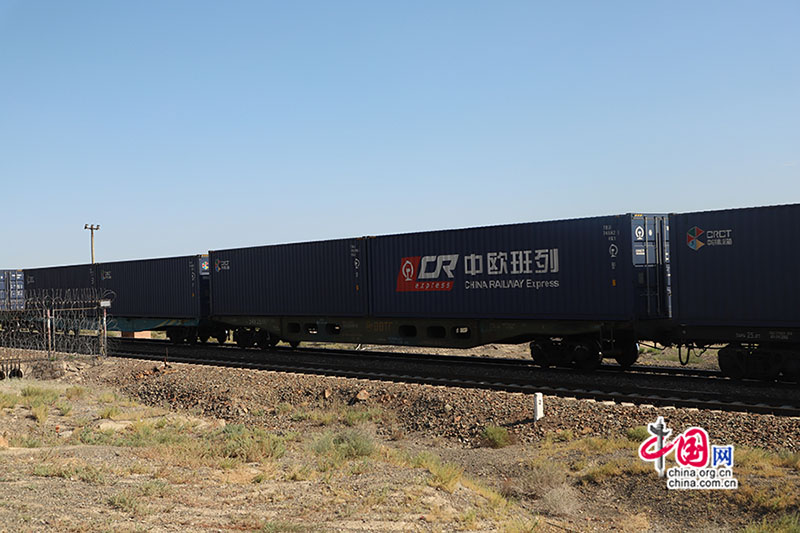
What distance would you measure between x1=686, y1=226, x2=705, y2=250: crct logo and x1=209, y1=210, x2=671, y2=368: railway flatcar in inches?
49.2

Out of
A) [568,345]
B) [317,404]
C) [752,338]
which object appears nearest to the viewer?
[752,338]

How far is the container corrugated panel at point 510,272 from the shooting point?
16.8 m

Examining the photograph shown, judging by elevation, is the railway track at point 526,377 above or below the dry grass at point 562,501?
above

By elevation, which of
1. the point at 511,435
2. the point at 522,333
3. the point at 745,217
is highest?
the point at 745,217

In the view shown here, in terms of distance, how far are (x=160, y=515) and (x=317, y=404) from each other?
816cm

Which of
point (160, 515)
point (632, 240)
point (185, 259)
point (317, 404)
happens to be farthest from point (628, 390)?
point (185, 259)

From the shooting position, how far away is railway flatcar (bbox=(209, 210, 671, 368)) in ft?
55.2

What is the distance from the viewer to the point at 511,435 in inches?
488

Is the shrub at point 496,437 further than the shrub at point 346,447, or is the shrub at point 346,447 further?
the shrub at point 496,437

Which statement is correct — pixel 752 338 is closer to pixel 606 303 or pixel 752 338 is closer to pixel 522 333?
pixel 606 303

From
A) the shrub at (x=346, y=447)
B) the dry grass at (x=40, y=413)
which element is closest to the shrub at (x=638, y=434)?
the shrub at (x=346, y=447)

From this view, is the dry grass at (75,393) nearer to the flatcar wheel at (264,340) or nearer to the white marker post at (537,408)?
the flatcar wheel at (264,340)

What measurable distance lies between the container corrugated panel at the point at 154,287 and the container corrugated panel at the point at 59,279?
1496 mm

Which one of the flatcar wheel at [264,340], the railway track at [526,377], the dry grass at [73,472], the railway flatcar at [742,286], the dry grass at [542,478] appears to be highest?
the railway flatcar at [742,286]
